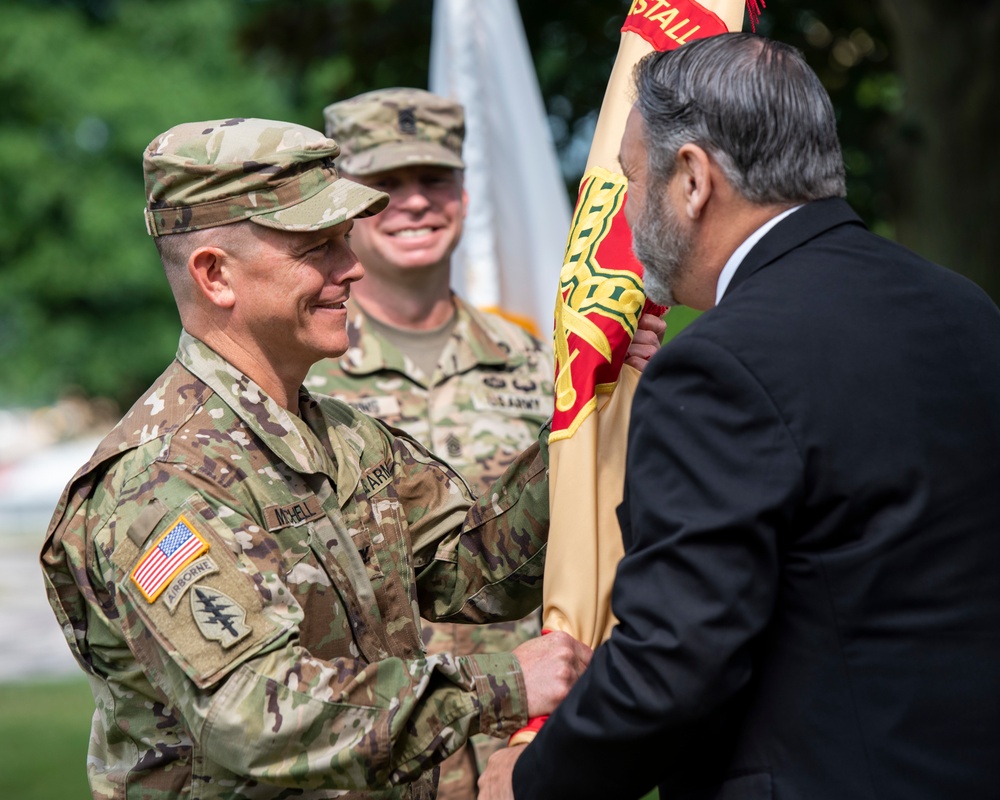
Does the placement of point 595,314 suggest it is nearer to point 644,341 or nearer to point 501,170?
point 644,341

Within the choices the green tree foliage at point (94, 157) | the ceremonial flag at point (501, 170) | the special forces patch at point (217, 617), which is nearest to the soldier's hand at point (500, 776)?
the special forces patch at point (217, 617)

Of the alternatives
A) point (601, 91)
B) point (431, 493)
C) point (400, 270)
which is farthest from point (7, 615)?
point (431, 493)

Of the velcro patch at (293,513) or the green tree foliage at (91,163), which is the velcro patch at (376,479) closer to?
the velcro patch at (293,513)

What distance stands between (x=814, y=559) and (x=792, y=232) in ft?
1.93

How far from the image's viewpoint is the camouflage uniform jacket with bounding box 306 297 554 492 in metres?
4.31

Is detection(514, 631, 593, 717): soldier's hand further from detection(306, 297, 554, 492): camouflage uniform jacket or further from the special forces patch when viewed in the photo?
detection(306, 297, 554, 492): camouflage uniform jacket

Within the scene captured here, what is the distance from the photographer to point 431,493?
3100mm

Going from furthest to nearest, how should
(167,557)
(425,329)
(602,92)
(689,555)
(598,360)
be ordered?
(602,92) → (425,329) → (598,360) → (167,557) → (689,555)

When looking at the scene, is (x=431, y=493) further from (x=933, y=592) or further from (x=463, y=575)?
(x=933, y=592)

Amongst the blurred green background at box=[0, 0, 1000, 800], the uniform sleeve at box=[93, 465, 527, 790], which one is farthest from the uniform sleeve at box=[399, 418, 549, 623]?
the blurred green background at box=[0, 0, 1000, 800]

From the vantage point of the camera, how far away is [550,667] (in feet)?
8.21

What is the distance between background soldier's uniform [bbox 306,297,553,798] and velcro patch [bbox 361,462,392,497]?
121cm

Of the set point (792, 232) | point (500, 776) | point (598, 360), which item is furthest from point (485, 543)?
point (792, 232)

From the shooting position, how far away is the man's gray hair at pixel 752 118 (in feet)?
7.25
